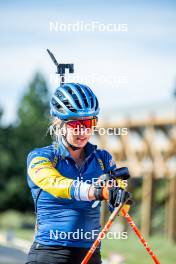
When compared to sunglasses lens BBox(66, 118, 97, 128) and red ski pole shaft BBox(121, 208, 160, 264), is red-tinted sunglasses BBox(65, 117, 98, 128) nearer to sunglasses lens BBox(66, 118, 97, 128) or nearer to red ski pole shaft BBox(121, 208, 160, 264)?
sunglasses lens BBox(66, 118, 97, 128)

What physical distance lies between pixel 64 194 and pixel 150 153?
500 inches

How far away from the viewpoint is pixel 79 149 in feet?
14.6

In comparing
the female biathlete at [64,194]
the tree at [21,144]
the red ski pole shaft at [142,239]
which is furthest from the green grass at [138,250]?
the tree at [21,144]

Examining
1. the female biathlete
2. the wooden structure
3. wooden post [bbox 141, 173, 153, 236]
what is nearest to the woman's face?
the female biathlete

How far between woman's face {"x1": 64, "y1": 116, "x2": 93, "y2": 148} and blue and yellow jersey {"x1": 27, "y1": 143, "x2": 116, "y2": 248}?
0.27ft

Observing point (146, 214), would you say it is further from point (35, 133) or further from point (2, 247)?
point (35, 133)

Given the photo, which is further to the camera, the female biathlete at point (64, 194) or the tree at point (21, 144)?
the tree at point (21, 144)

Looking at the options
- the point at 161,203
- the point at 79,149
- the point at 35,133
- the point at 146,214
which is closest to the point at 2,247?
the point at 146,214

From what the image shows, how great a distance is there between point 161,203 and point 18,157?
1707 cm

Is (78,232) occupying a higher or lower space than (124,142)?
lower

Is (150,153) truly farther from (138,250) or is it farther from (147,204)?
(138,250)

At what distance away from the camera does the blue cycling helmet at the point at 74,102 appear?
430 centimetres

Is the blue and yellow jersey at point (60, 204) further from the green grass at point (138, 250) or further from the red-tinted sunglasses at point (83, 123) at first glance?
the green grass at point (138, 250)

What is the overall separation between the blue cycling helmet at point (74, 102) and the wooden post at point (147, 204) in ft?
39.4
